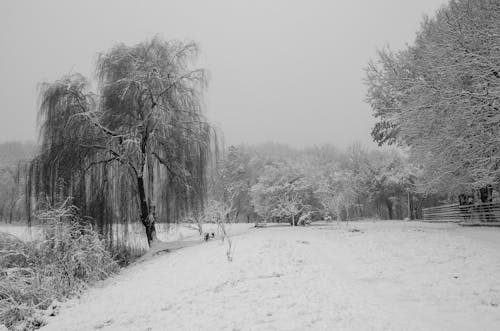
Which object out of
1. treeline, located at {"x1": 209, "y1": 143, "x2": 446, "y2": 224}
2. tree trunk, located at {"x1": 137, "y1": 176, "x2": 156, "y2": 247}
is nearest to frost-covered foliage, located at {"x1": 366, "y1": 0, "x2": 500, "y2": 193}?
tree trunk, located at {"x1": 137, "y1": 176, "x2": 156, "y2": 247}

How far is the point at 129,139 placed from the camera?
13.7m

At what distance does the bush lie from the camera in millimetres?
8516

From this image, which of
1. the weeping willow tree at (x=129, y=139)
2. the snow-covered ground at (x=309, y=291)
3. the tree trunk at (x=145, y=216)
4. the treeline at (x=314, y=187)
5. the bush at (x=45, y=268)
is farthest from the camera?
the treeline at (x=314, y=187)

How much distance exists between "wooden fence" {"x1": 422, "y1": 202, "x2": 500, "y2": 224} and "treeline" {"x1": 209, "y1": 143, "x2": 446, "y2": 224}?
3997 mm

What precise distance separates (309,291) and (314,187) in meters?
30.3

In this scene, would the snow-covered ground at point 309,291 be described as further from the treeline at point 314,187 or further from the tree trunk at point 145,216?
the treeline at point 314,187

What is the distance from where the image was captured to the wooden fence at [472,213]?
1769cm

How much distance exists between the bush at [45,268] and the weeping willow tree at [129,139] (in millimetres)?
2766

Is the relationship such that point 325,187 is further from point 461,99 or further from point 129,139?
point 129,139

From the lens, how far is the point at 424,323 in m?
4.49

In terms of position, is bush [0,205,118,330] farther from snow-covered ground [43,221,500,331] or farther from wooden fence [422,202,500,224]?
wooden fence [422,202,500,224]

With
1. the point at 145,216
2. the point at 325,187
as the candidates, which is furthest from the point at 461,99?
the point at 325,187

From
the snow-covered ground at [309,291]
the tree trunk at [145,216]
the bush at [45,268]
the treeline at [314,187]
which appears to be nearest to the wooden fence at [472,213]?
the treeline at [314,187]

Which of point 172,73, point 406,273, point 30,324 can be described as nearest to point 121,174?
point 172,73
